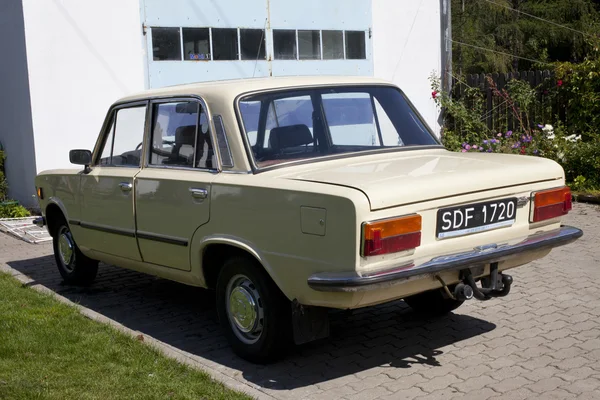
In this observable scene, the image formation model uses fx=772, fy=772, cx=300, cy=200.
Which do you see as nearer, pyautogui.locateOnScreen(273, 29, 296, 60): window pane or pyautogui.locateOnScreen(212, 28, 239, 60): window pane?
pyautogui.locateOnScreen(212, 28, 239, 60): window pane

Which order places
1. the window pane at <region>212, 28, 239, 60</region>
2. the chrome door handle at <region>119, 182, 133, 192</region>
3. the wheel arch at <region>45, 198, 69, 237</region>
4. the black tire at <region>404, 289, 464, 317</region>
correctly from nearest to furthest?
the black tire at <region>404, 289, 464, 317</region>, the chrome door handle at <region>119, 182, 133, 192</region>, the wheel arch at <region>45, 198, 69, 237</region>, the window pane at <region>212, 28, 239, 60</region>

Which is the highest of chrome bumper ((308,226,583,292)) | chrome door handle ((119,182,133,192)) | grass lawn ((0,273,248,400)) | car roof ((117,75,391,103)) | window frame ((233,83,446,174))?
car roof ((117,75,391,103))

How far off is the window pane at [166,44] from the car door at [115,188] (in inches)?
190

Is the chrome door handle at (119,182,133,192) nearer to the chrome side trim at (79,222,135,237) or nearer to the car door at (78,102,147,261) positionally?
the car door at (78,102,147,261)

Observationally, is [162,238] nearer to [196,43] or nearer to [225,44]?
[196,43]

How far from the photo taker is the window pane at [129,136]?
242 inches

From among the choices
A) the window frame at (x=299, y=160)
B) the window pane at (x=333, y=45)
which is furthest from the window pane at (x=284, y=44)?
the window frame at (x=299, y=160)

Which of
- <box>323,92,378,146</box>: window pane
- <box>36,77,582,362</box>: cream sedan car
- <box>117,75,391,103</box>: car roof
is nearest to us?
<box>36,77,582,362</box>: cream sedan car

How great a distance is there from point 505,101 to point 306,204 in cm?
991

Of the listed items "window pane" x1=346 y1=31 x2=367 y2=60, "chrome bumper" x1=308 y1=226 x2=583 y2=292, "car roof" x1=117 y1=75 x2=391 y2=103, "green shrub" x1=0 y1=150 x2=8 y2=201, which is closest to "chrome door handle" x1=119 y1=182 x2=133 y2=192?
"car roof" x1=117 y1=75 x2=391 y2=103

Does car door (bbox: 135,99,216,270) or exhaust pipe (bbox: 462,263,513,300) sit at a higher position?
car door (bbox: 135,99,216,270)

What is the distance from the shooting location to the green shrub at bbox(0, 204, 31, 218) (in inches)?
444

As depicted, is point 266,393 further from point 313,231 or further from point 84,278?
point 84,278

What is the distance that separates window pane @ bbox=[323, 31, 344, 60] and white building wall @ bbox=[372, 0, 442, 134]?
751mm
